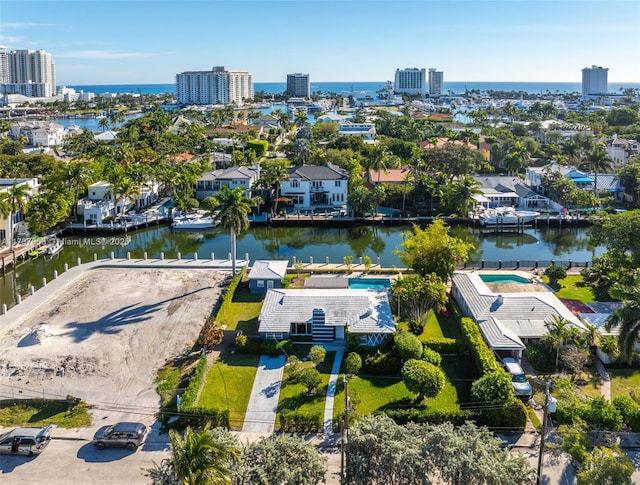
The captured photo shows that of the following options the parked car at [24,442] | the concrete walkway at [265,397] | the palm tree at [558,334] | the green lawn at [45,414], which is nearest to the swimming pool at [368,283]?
the concrete walkway at [265,397]

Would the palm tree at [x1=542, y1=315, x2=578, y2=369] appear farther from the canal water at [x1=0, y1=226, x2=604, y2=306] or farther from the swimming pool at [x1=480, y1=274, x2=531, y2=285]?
the canal water at [x1=0, y1=226, x2=604, y2=306]

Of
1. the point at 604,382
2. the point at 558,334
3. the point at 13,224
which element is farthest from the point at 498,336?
the point at 13,224

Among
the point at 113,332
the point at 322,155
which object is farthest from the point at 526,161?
the point at 113,332

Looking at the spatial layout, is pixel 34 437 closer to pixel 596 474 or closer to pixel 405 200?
pixel 596 474

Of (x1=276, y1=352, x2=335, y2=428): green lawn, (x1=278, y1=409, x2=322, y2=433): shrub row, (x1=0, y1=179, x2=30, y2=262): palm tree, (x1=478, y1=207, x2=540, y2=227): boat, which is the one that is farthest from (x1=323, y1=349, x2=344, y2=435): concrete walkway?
(x1=478, y1=207, x2=540, y2=227): boat

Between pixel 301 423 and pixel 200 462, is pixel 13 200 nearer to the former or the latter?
pixel 301 423

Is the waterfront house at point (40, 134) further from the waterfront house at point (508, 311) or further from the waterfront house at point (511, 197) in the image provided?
the waterfront house at point (508, 311)
